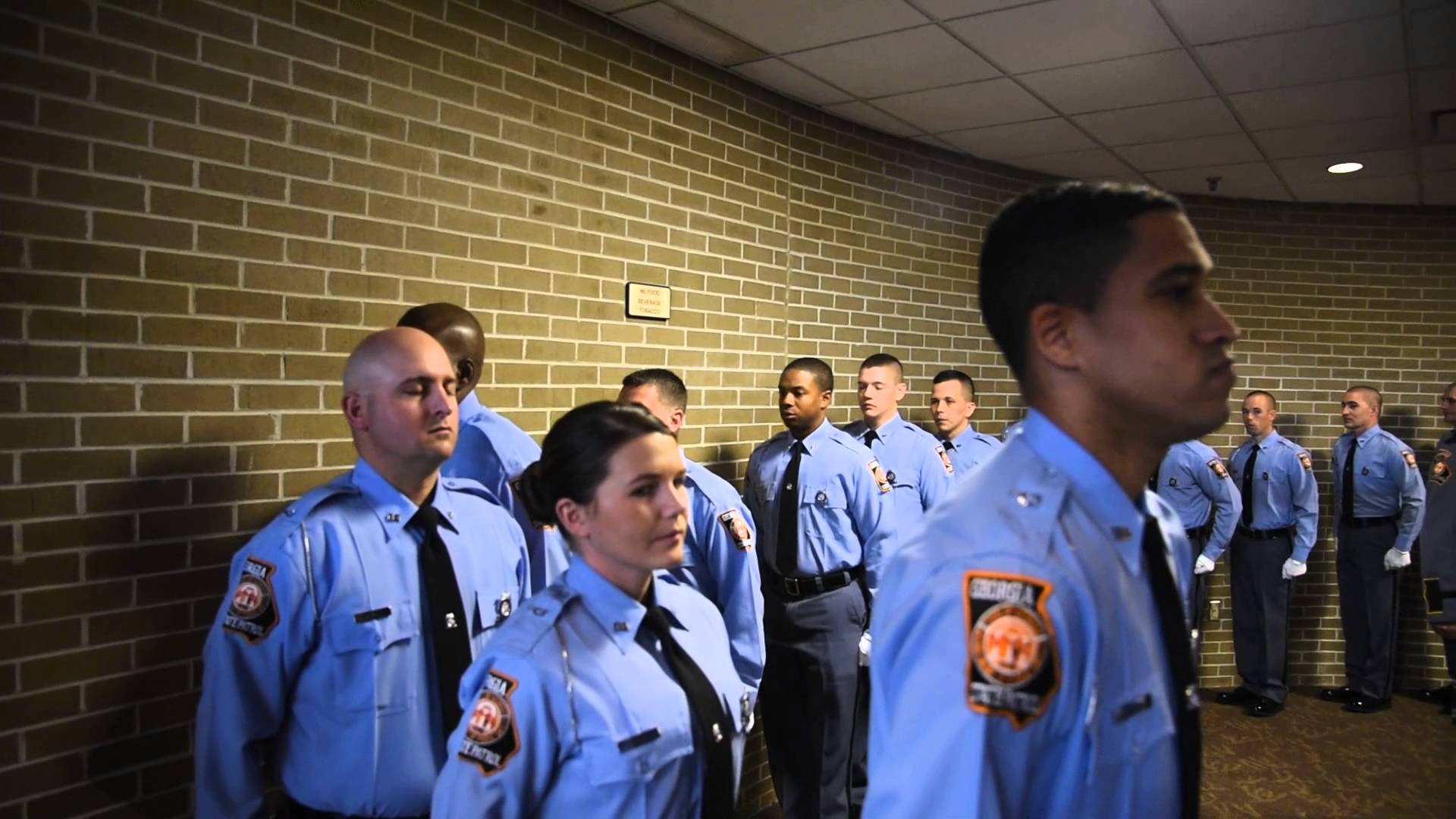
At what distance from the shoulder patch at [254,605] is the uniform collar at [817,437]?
8.97ft

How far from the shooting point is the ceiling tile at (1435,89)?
162 inches

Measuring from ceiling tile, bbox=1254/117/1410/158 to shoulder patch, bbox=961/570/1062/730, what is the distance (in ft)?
17.0

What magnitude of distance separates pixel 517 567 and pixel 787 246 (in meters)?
2.92

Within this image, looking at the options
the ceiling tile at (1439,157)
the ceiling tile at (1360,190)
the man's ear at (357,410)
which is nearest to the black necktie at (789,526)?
the man's ear at (357,410)

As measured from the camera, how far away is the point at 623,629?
1678mm

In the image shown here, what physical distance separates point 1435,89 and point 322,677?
17.6 ft

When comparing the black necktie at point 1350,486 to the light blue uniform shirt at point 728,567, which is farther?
the black necktie at point 1350,486

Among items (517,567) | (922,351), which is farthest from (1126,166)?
(517,567)

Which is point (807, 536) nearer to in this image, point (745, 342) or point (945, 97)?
point (745, 342)

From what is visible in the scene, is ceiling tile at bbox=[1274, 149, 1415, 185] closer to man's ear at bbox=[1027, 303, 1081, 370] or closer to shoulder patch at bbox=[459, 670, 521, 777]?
man's ear at bbox=[1027, 303, 1081, 370]

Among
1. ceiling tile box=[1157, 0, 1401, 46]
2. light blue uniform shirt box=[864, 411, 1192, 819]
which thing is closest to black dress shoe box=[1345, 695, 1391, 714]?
ceiling tile box=[1157, 0, 1401, 46]

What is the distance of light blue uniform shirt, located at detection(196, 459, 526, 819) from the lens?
1933 mm

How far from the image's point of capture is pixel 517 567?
96.2 inches

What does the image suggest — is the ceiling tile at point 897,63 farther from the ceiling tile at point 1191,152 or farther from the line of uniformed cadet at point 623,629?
the ceiling tile at point 1191,152
